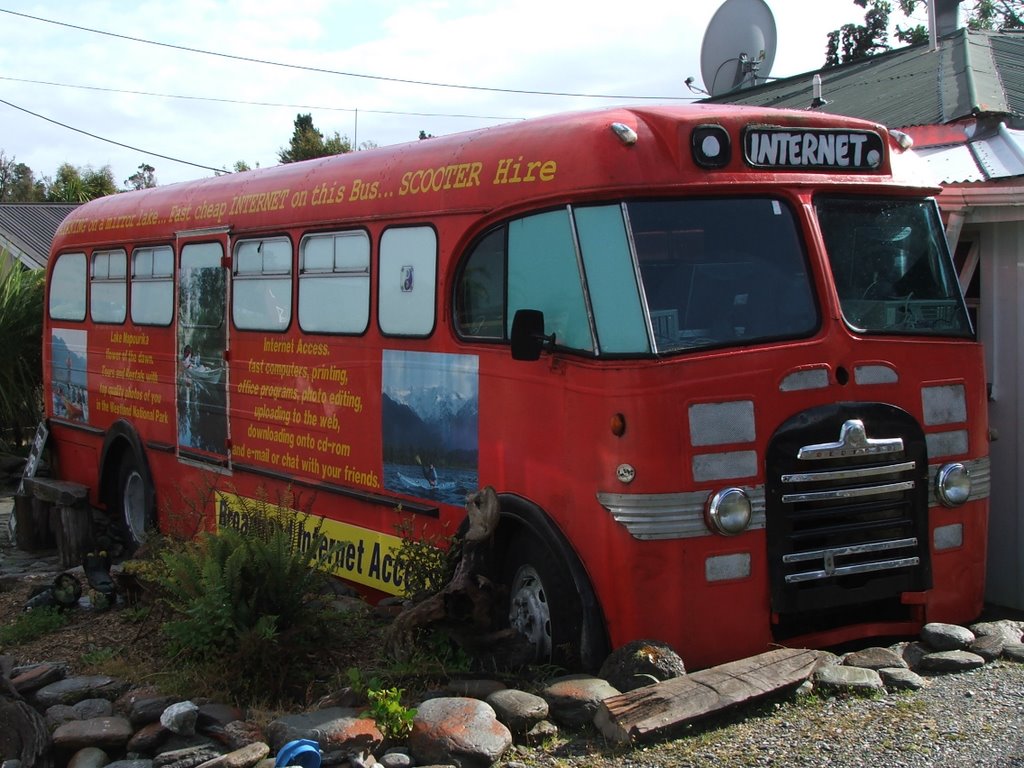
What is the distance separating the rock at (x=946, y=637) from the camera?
18.4ft

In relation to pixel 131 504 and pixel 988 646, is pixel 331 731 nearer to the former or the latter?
pixel 988 646

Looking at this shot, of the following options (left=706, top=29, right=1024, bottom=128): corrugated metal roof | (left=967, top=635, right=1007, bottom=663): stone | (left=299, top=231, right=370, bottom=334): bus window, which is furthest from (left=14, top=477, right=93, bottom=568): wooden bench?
(left=706, top=29, right=1024, bottom=128): corrugated metal roof

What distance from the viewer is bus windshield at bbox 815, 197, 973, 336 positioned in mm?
5770

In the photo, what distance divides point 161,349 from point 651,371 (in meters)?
5.78

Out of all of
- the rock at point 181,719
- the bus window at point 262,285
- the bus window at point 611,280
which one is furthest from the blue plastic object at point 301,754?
the bus window at point 262,285

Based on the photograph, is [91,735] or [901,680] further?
[901,680]

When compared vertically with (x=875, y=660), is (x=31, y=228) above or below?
above

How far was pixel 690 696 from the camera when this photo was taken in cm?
488

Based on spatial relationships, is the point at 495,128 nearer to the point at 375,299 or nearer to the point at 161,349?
the point at 375,299

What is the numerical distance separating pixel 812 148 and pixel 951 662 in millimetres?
2484

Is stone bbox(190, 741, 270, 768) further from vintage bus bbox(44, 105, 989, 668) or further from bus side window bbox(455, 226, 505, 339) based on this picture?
bus side window bbox(455, 226, 505, 339)

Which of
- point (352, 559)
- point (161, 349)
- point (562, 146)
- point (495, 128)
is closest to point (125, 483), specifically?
point (161, 349)

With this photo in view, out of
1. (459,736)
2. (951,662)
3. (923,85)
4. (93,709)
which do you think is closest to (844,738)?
(951,662)

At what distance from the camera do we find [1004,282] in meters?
7.14
